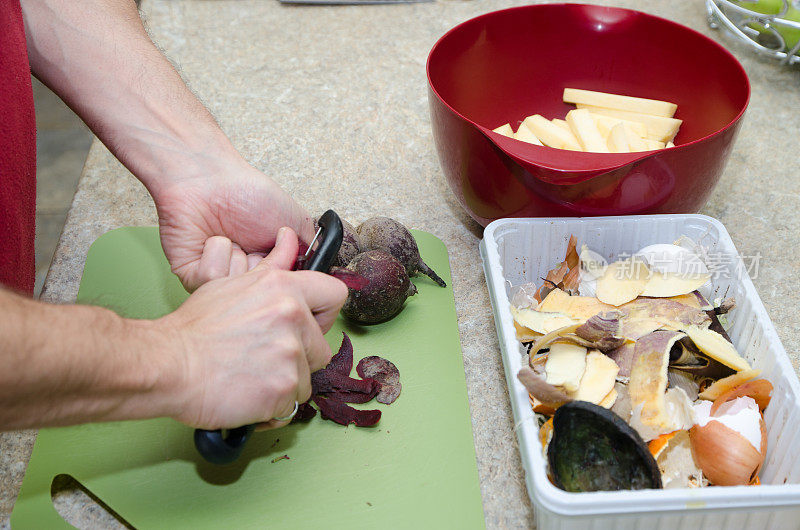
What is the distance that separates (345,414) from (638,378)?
0.38 metres

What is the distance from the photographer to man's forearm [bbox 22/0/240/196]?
954mm

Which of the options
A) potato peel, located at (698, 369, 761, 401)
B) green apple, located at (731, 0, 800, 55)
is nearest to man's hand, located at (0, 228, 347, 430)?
potato peel, located at (698, 369, 761, 401)

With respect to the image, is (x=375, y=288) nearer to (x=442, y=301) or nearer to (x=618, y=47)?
(x=442, y=301)

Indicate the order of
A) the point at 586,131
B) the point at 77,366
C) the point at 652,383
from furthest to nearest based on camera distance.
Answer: the point at 586,131 < the point at 652,383 < the point at 77,366

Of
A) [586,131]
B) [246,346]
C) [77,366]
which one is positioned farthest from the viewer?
[586,131]

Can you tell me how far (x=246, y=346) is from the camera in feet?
2.25

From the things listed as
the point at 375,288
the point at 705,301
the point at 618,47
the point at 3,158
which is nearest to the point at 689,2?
the point at 618,47

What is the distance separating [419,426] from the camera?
90cm

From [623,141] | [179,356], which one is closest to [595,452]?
[179,356]

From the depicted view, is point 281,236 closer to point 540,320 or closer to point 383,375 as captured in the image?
point 383,375

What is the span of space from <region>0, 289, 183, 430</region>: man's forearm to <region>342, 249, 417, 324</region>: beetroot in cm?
36

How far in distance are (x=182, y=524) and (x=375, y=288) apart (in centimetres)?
39

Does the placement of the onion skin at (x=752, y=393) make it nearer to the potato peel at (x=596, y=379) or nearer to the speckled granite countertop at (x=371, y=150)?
the potato peel at (x=596, y=379)

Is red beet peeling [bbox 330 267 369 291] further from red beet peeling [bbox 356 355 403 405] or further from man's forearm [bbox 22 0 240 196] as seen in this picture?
man's forearm [bbox 22 0 240 196]
